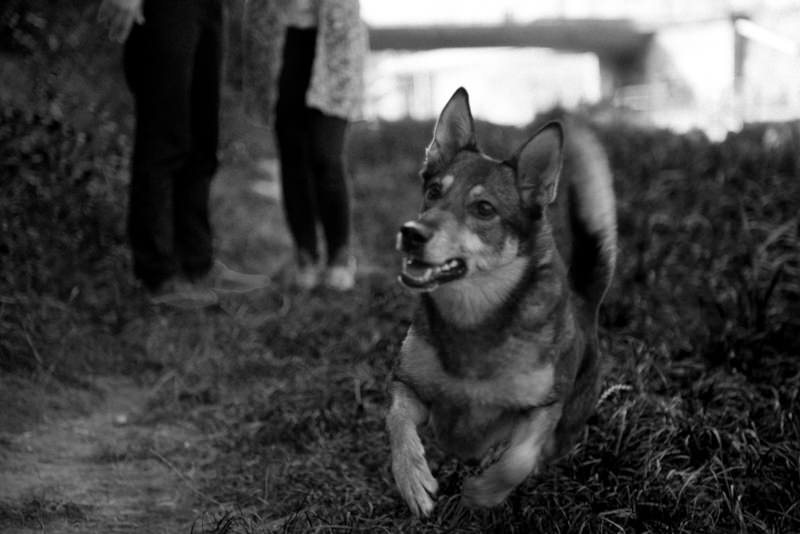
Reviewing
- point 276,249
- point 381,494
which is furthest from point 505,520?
point 276,249

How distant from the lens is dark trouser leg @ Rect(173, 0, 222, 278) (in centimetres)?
532

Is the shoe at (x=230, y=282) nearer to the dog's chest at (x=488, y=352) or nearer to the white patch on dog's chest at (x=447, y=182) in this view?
the white patch on dog's chest at (x=447, y=182)

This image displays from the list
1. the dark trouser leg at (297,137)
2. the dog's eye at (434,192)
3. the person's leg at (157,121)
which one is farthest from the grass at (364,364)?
the dog's eye at (434,192)

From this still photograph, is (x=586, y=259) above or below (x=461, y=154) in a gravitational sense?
below

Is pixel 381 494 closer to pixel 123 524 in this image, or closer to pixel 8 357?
pixel 123 524

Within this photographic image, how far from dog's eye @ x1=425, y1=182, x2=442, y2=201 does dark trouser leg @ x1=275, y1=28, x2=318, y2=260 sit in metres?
2.43

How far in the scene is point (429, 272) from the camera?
3.02 m

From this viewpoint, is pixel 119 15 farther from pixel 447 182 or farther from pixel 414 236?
pixel 414 236

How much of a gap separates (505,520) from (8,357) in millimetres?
2278

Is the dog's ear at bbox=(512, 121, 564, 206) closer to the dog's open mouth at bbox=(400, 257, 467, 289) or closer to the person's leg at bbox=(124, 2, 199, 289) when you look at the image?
the dog's open mouth at bbox=(400, 257, 467, 289)

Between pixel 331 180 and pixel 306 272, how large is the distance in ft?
1.95

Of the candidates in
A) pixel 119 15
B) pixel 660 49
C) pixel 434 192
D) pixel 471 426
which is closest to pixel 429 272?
pixel 434 192

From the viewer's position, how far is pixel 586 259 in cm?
361

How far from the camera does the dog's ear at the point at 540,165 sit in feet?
10.6
